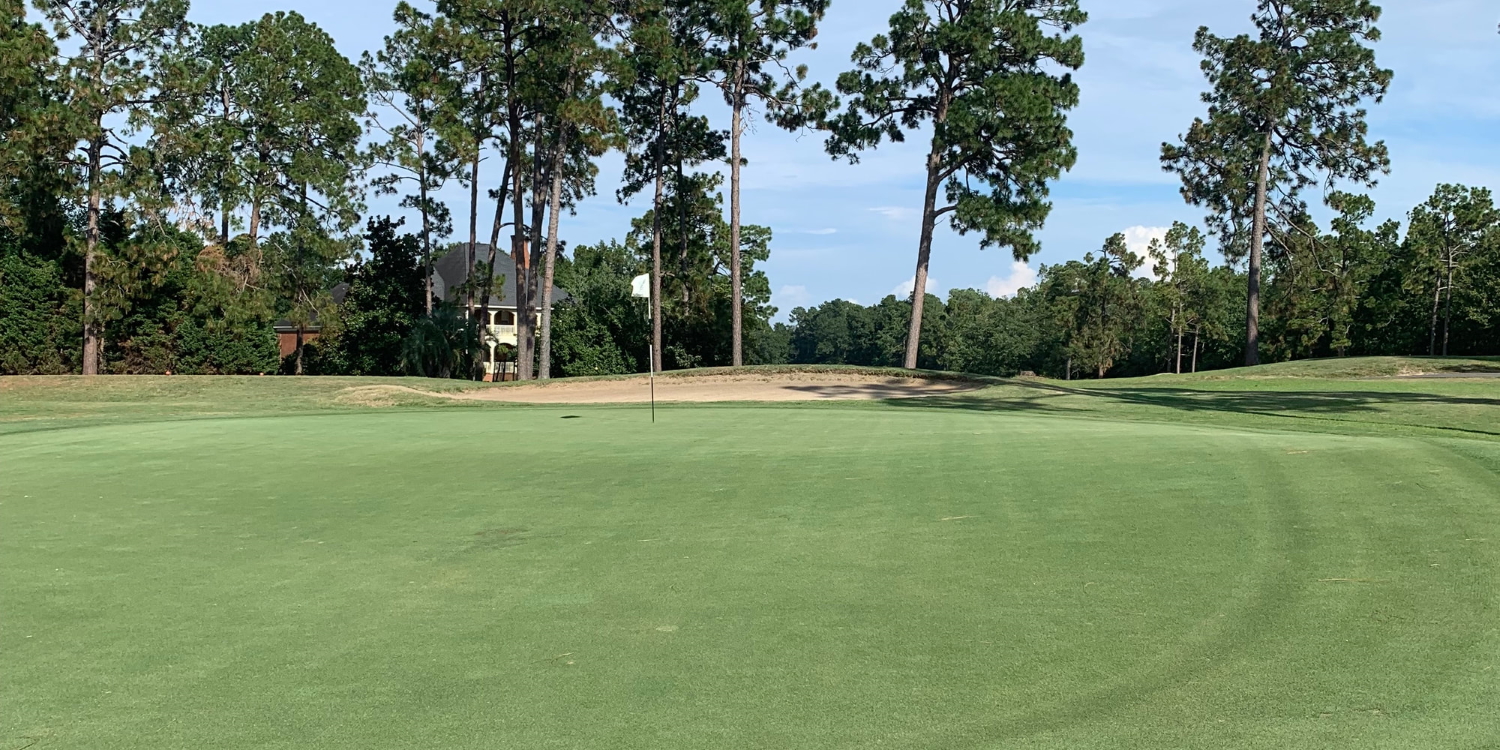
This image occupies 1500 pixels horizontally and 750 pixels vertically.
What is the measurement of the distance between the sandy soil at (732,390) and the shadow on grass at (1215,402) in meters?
2.27

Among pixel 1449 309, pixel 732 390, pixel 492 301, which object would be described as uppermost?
pixel 492 301

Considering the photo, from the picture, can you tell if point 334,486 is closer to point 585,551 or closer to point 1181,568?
point 585,551

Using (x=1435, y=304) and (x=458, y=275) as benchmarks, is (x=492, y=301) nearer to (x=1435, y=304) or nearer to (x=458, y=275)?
(x=458, y=275)

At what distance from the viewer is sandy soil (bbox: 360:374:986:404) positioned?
24859 millimetres

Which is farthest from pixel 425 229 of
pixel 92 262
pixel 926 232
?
pixel 926 232

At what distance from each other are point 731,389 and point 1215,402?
1137cm

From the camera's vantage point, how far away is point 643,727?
13.2 ft

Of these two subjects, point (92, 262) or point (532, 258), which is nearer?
point (92, 262)

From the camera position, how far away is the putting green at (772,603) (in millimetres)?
4098

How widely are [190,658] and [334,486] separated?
5.04 meters

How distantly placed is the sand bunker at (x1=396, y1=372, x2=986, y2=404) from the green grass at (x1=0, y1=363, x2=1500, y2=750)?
13129 mm

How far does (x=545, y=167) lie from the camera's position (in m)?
39.0

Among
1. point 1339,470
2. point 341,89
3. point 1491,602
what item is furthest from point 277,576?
point 341,89

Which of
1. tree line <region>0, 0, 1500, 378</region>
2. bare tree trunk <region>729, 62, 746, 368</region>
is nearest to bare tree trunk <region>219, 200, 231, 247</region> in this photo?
tree line <region>0, 0, 1500, 378</region>
